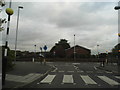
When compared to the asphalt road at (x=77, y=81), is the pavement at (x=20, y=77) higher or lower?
higher

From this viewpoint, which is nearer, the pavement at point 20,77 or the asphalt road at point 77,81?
the pavement at point 20,77

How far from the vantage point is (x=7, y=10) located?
7293mm

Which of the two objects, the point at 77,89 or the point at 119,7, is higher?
the point at 119,7

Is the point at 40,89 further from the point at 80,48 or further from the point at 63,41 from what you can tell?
the point at 63,41

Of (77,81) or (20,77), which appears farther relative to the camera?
(20,77)

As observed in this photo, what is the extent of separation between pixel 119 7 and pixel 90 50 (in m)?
62.0

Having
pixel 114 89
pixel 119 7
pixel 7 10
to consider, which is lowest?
pixel 114 89

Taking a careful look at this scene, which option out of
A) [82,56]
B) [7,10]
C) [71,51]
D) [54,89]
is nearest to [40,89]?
[54,89]

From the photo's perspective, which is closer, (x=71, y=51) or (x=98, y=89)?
(x=98, y=89)

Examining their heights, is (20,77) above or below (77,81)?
above

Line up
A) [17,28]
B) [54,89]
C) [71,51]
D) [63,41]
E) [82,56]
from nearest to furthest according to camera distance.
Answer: [54,89] → [17,28] → [82,56] → [71,51] → [63,41]

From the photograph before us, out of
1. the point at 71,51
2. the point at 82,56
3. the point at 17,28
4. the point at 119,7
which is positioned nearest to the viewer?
the point at 119,7

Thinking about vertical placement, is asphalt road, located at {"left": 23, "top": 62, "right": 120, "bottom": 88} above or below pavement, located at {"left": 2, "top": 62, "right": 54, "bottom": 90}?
below

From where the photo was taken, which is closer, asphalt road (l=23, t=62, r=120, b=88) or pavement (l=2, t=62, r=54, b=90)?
pavement (l=2, t=62, r=54, b=90)
